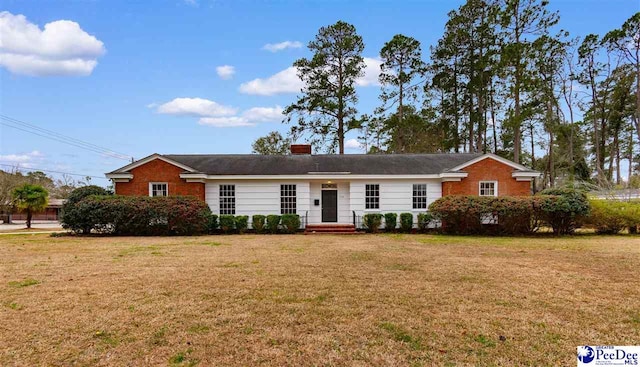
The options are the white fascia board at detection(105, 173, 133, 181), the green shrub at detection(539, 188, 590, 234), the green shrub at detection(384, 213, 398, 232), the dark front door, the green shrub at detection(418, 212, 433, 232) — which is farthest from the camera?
the dark front door

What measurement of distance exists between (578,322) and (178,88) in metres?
22.3

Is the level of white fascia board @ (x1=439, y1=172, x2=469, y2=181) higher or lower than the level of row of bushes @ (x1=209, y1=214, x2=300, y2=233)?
higher

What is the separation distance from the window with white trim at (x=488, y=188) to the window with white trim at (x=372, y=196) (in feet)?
17.4

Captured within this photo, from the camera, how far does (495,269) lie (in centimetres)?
803

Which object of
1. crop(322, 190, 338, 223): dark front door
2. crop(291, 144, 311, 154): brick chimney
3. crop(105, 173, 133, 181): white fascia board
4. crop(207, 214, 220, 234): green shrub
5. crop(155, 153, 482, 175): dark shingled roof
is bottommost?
crop(207, 214, 220, 234): green shrub

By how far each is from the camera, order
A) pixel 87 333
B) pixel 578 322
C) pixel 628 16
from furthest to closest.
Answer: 1. pixel 628 16
2. pixel 578 322
3. pixel 87 333

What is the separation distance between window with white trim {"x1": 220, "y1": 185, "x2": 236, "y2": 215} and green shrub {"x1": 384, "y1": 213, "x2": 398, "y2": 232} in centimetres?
793

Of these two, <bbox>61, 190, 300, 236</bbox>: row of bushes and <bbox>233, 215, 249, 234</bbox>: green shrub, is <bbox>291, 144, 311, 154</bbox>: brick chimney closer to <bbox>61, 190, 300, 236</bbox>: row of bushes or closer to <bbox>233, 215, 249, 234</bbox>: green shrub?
<bbox>233, 215, 249, 234</bbox>: green shrub

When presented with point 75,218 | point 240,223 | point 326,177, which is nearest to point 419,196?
point 326,177

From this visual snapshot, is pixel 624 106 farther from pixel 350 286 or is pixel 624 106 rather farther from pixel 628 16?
pixel 350 286

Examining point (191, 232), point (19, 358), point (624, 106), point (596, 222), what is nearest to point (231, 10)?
point (191, 232)

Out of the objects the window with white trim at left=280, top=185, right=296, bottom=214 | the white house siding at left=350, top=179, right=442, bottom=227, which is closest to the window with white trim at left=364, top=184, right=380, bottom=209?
the white house siding at left=350, top=179, right=442, bottom=227

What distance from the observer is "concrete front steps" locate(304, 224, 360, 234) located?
17.8 meters

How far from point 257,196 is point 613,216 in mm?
16945
